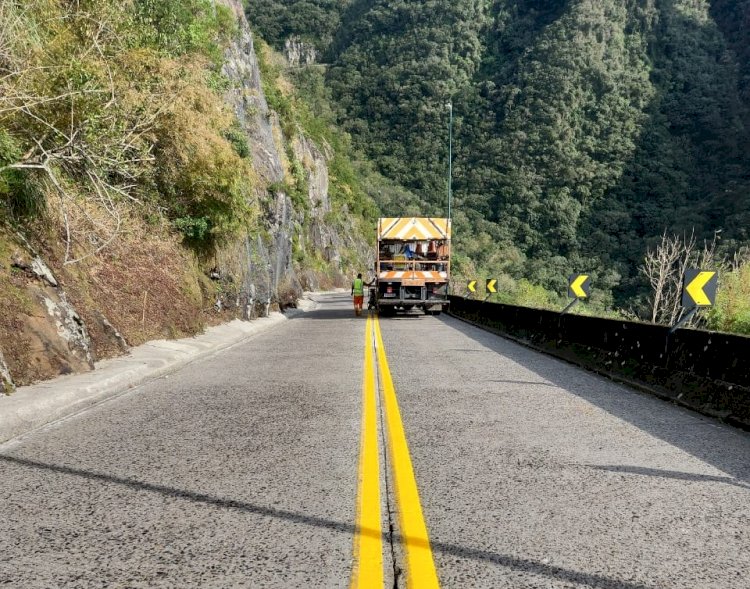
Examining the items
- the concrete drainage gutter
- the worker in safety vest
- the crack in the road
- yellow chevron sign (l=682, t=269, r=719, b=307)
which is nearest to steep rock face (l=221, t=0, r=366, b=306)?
the worker in safety vest

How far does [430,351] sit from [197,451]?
8.23m

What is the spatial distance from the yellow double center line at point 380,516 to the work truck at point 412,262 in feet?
57.0

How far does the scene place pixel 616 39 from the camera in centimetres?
10362

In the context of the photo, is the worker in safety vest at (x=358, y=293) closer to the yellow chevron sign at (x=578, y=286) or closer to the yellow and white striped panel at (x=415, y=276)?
the yellow and white striped panel at (x=415, y=276)

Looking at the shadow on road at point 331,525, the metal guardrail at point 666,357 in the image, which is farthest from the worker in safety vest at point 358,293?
the shadow on road at point 331,525

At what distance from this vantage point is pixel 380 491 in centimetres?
437

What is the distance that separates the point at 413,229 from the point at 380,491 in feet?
67.5

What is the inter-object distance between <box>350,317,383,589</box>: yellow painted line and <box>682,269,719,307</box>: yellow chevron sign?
5108 millimetres

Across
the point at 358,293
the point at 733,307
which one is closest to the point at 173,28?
the point at 358,293

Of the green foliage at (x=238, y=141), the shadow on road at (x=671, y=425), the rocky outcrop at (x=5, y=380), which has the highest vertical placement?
the green foliage at (x=238, y=141)

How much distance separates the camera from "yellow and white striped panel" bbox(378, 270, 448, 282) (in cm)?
2425

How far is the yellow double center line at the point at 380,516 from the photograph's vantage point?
3.10 meters

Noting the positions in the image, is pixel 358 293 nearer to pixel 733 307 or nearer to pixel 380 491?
pixel 733 307

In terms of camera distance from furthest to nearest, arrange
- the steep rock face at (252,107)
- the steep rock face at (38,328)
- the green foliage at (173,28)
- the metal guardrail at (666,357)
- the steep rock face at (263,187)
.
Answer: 1. the steep rock face at (252,107)
2. the steep rock face at (263,187)
3. the green foliage at (173,28)
4. the steep rock face at (38,328)
5. the metal guardrail at (666,357)
